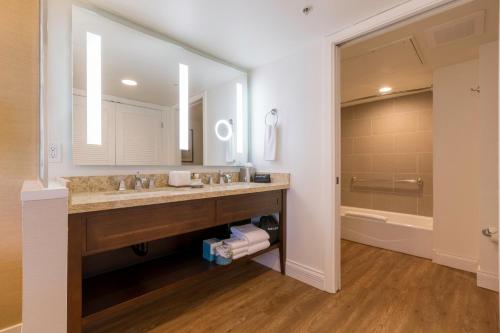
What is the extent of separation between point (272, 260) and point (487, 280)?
1.74 m

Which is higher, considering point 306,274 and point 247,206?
point 247,206

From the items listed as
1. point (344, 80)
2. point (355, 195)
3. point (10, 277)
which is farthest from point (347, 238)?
point (10, 277)

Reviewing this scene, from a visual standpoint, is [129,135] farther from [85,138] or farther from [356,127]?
[356,127]

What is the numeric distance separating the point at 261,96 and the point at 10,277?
2.25 metres

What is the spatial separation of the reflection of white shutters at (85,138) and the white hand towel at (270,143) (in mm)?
1275

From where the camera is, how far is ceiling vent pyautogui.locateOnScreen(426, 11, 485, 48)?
1.62 metres

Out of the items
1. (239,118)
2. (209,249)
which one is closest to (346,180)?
(239,118)

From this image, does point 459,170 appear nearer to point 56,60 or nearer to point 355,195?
point 355,195

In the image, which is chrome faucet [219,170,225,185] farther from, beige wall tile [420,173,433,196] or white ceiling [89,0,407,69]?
beige wall tile [420,173,433,196]

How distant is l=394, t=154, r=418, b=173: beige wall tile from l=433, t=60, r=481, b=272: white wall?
0.88 metres

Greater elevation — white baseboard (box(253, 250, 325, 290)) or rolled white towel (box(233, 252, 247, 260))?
rolled white towel (box(233, 252, 247, 260))

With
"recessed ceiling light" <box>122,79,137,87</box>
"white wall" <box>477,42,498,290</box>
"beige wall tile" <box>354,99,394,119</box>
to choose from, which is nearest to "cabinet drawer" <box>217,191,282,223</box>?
"recessed ceiling light" <box>122,79,137,87</box>

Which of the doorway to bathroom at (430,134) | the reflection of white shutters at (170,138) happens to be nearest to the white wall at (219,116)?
the reflection of white shutters at (170,138)

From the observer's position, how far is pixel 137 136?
70.6 inches
